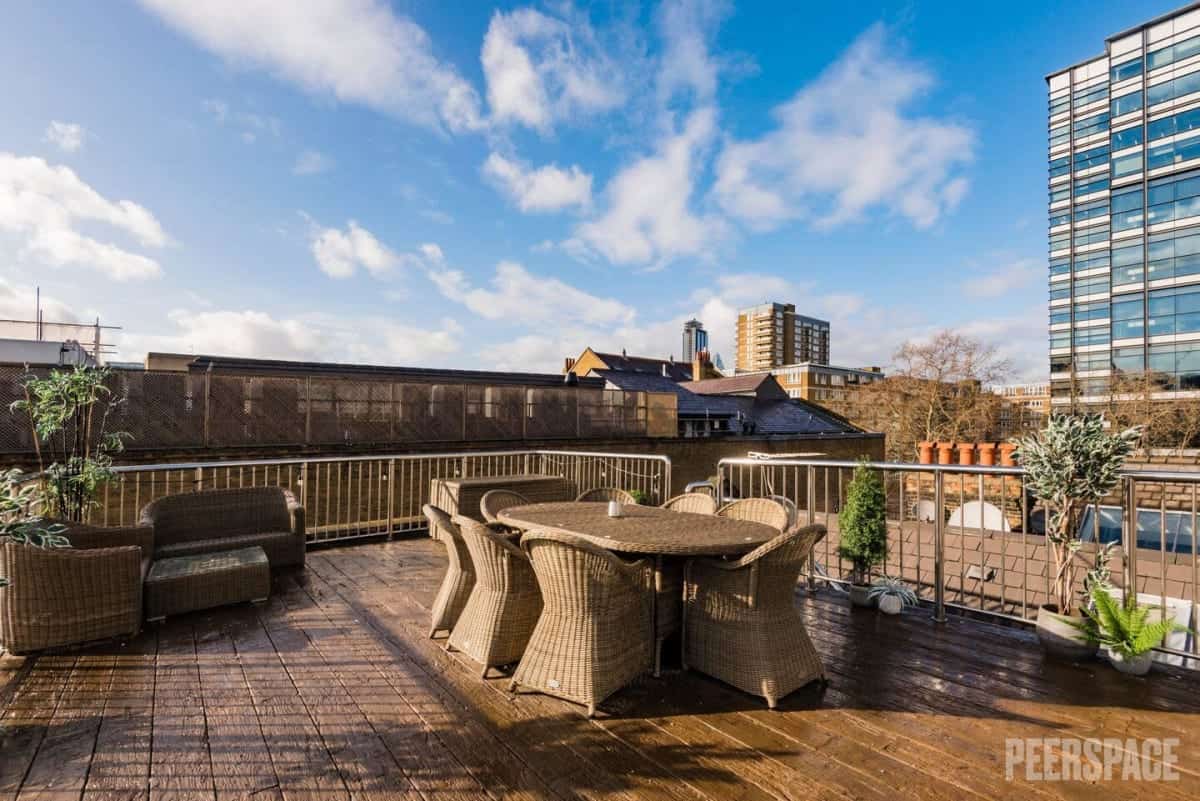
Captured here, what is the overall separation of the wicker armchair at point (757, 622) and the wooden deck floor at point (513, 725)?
0.11 metres

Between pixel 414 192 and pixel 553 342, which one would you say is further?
pixel 553 342

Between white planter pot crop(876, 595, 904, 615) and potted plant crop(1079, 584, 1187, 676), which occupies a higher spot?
potted plant crop(1079, 584, 1187, 676)

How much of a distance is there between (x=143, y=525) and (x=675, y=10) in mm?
8476

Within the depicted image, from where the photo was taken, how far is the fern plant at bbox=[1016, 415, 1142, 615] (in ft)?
9.01

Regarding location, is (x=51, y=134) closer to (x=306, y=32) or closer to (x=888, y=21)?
(x=306, y=32)

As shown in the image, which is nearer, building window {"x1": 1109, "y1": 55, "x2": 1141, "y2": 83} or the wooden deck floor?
the wooden deck floor

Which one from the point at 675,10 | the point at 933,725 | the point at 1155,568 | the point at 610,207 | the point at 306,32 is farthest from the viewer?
the point at 610,207

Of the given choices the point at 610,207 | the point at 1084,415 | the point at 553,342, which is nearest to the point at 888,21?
the point at 610,207

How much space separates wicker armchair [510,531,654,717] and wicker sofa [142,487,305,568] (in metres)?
3.16

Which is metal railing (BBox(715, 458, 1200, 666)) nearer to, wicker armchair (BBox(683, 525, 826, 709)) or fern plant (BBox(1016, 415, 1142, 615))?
fern plant (BBox(1016, 415, 1142, 615))

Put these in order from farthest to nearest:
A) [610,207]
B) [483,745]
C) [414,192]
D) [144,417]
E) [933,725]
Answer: [610,207] → [144,417] → [414,192] → [933,725] → [483,745]

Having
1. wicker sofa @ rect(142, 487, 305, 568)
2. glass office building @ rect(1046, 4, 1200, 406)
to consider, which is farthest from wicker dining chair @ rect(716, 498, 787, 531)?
glass office building @ rect(1046, 4, 1200, 406)

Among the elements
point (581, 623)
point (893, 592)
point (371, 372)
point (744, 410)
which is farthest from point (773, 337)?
point (581, 623)

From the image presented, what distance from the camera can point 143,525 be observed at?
3596mm
